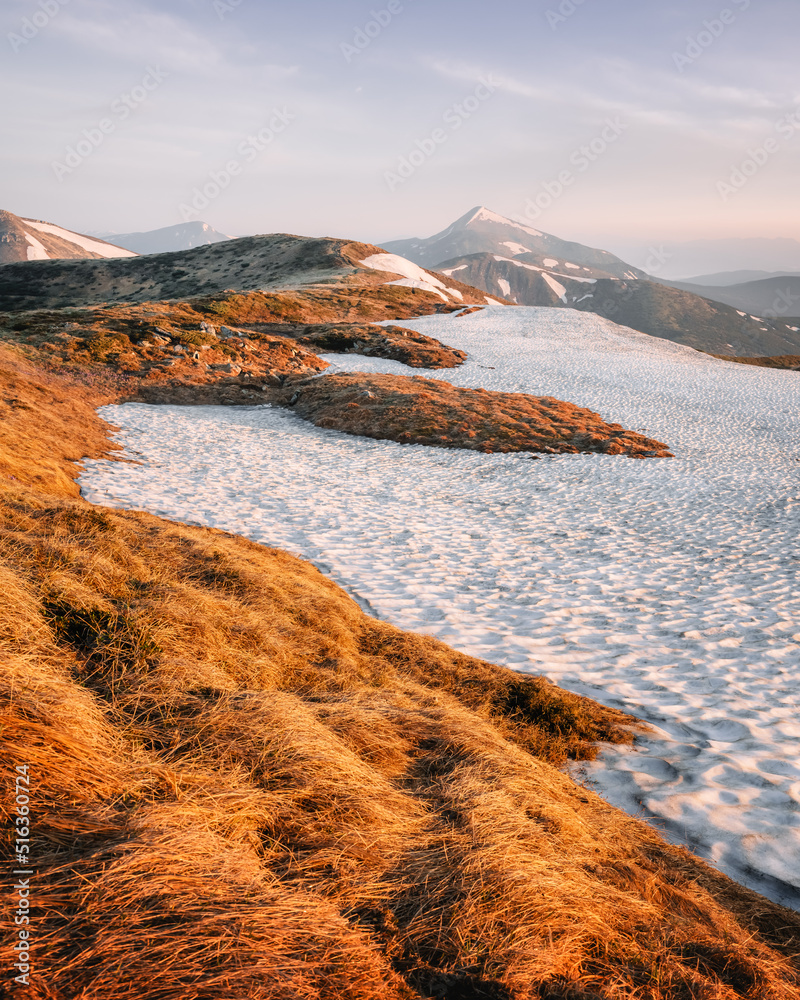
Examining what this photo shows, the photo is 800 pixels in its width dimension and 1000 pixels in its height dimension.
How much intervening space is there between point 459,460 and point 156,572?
1443 centimetres

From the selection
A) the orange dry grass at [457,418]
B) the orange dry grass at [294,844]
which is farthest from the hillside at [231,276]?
the orange dry grass at [294,844]

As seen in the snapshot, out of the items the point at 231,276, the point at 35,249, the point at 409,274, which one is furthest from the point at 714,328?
the point at 35,249

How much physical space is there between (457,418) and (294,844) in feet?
69.1

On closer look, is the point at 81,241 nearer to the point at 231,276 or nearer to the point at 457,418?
the point at 231,276

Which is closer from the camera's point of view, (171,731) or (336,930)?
(336,930)

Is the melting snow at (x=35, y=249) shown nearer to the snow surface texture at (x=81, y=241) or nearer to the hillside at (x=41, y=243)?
the hillside at (x=41, y=243)

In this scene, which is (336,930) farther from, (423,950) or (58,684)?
(58,684)

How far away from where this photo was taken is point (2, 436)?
11.4 m

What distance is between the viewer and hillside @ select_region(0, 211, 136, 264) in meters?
152

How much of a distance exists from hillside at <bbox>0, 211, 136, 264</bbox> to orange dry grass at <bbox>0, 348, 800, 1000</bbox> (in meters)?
174

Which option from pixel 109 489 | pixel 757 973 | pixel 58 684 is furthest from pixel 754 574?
pixel 109 489

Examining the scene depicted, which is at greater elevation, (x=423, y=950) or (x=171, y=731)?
(x=171, y=731)

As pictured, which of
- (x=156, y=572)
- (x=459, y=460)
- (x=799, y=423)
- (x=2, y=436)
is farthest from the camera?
(x=799, y=423)

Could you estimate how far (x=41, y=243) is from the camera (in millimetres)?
162000
